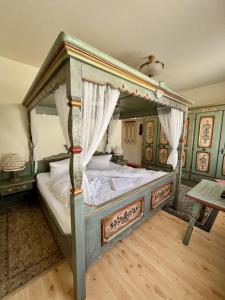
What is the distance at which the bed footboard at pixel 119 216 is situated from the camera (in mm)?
1291

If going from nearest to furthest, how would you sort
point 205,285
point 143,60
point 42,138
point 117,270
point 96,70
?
point 96,70
point 205,285
point 117,270
point 143,60
point 42,138

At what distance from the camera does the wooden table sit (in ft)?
5.32

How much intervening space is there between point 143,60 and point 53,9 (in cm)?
149

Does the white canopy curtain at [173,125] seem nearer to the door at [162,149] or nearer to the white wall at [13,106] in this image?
the door at [162,149]

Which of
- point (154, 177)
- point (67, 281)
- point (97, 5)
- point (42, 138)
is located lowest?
point (67, 281)

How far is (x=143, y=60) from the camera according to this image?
2.35 m

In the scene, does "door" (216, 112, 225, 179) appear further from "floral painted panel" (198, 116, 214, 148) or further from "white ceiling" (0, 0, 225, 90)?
"white ceiling" (0, 0, 225, 90)

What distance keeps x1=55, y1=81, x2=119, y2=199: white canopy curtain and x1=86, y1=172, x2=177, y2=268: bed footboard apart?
326mm

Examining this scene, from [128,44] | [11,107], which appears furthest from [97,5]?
[11,107]

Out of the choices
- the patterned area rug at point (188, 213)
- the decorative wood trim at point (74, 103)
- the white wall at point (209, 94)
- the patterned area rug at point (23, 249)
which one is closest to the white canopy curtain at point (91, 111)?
the decorative wood trim at point (74, 103)

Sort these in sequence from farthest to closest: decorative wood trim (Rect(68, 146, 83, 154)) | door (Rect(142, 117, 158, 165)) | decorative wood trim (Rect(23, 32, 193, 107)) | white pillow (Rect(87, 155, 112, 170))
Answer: door (Rect(142, 117, 158, 165)) → white pillow (Rect(87, 155, 112, 170)) → decorative wood trim (Rect(68, 146, 83, 154)) → decorative wood trim (Rect(23, 32, 193, 107))

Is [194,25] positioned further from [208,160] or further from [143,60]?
[208,160]

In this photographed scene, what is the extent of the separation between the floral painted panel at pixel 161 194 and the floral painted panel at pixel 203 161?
66.0 inches

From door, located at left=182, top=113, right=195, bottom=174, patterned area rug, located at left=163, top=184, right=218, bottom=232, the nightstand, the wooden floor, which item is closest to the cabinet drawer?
the nightstand
